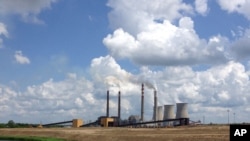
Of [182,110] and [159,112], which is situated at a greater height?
[182,110]

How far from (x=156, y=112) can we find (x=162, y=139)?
9528cm

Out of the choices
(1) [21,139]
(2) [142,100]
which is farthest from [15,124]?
(1) [21,139]

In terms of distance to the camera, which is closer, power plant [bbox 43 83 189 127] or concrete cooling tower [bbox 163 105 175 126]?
power plant [bbox 43 83 189 127]

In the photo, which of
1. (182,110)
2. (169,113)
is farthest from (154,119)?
(182,110)

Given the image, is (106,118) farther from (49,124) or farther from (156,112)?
(49,124)

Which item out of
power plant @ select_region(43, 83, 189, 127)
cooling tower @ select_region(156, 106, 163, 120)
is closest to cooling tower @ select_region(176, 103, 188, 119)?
power plant @ select_region(43, 83, 189, 127)

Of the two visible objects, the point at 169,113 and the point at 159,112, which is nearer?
the point at 169,113

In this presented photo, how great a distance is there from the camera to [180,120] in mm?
139375

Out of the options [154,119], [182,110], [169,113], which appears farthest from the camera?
[154,119]

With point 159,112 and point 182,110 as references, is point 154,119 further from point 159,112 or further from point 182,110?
point 182,110

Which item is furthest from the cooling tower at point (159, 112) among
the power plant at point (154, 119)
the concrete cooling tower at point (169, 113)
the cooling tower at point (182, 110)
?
the cooling tower at point (182, 110)

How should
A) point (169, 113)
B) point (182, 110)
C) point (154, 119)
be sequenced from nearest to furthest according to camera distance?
point (182, 110), point (169, 113), point (154, 119)

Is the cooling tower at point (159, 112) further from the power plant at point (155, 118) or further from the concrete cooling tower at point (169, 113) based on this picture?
the concrete cooling tower at point (169, 113)

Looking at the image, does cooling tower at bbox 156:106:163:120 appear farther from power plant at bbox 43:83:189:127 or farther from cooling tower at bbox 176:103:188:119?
cooling tower at bbox 176:103:188:119
